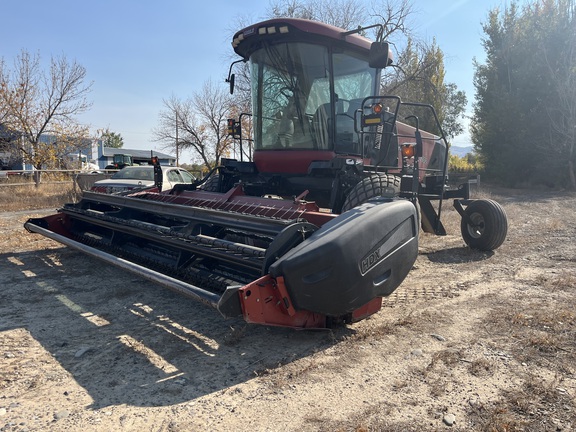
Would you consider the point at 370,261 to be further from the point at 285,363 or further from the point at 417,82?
the point at 417,82

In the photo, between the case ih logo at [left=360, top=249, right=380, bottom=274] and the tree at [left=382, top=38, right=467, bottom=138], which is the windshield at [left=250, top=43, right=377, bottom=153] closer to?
the case ih logo at [left=360, top=249, right=380, bottom=274]

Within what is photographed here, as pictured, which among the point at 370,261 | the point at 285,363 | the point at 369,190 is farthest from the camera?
the point at 369,190

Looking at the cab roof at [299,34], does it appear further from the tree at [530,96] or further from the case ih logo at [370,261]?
the tree at [530,96]

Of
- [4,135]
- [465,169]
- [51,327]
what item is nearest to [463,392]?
[51,327]

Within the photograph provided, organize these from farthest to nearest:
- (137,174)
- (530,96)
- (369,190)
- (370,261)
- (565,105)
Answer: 1. (530,96)
2. (565,105)
3. (137,174)
4. (369,190)
5. (370,261)

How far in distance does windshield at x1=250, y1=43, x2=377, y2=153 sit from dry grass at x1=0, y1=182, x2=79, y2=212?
11759 millimetres

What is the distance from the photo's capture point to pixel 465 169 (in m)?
29.0

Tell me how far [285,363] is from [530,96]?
25700mm

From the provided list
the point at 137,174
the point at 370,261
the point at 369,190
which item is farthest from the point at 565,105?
the point at 370,261

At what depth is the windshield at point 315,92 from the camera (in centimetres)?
525

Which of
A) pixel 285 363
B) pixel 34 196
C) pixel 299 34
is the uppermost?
pixel 299 34

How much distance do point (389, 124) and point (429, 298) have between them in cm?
215

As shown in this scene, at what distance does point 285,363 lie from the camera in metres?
Result: 3.03

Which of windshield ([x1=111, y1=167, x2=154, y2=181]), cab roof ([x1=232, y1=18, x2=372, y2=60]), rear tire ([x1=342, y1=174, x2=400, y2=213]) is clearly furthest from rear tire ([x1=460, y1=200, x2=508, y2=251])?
windshield ([x1=111, y1=167, x2=154, y2=181])
